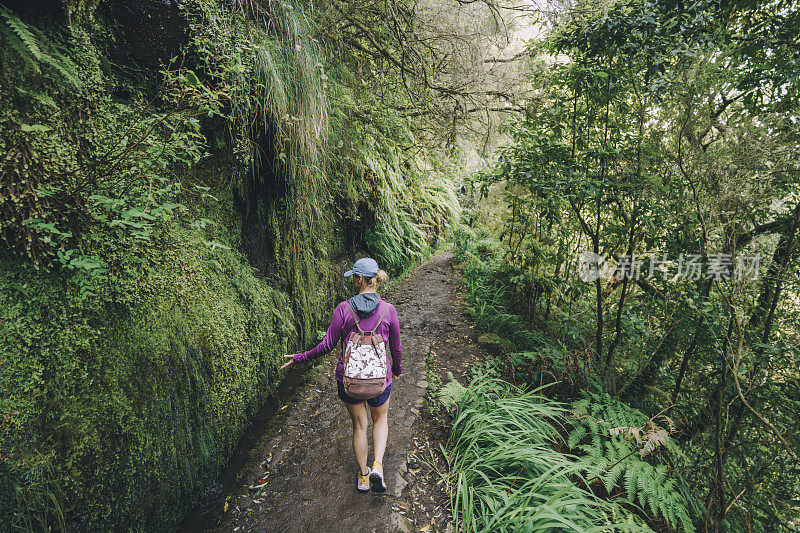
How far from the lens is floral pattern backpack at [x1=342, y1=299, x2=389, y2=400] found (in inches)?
96.6

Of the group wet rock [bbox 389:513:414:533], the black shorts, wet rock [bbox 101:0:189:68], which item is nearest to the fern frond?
wet rock [bbox 101:0:189:68]

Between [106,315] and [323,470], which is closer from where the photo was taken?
[106,315]

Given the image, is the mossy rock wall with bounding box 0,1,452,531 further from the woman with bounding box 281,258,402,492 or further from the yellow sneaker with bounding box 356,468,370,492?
the yellow sneaker with bounding box 356,468,370,492

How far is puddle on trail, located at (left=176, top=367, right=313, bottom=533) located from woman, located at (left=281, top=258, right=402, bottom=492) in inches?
45.4

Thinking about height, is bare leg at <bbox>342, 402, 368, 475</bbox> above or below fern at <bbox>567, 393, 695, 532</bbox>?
above

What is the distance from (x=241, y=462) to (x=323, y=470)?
2.65 ft

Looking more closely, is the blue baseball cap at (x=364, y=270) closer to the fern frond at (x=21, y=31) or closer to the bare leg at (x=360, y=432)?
the bare leg at (x=360, y=432)

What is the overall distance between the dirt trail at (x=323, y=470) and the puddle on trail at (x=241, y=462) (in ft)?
0.21

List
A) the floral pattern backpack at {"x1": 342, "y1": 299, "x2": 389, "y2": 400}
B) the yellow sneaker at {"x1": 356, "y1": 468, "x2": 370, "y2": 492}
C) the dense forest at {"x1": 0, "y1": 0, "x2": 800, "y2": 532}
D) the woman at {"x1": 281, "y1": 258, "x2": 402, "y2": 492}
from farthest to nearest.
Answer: the yellow sneaker at {"x1": 356, "y1": 468, "x2": 370, "y2": 492} < the woman at {"x1": 281, "y1": 258, "x2": 402, "y2": 492} < the floral pattern backpack at {"x1": 342, "y1": 299, "x2": 389, "y2": 400} < the dense forest at {"x1": 0, "y1": 0, "x2": 800, "y2": 532}

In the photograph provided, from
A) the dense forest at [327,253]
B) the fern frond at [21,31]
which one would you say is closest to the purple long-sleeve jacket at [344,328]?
the dense forest at [327,253]

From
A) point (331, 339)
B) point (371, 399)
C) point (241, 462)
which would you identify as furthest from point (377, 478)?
point (241, 462)

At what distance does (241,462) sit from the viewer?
3.08 m

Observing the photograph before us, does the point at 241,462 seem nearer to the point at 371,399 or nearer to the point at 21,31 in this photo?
the point at 371,399

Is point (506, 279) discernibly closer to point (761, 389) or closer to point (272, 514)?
point (761, 389)
